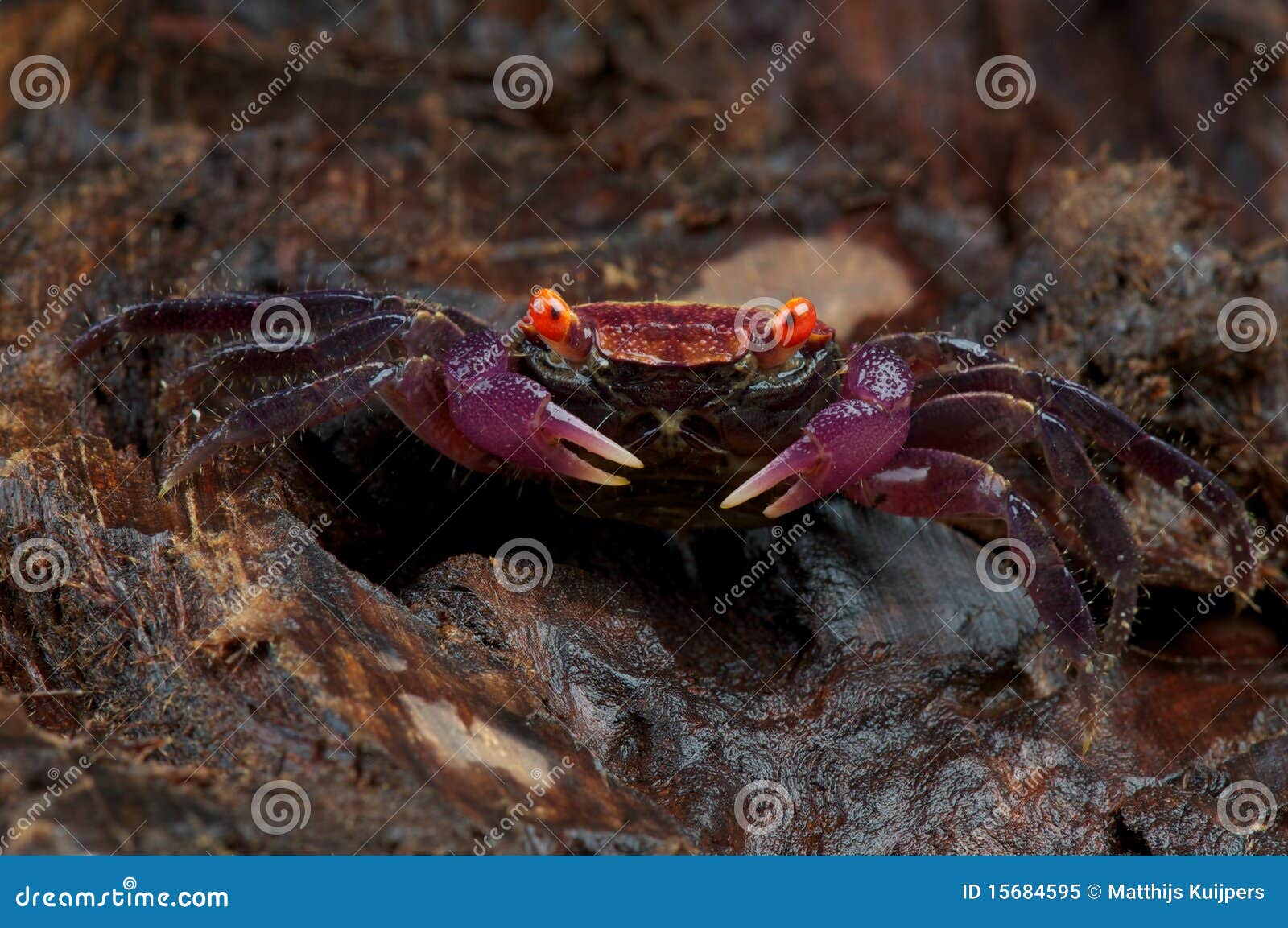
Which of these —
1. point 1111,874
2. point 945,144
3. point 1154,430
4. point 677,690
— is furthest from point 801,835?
point 945,144

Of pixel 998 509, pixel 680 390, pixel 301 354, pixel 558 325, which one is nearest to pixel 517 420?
pixel 558 325

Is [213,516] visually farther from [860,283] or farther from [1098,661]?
Answer: [860,283]

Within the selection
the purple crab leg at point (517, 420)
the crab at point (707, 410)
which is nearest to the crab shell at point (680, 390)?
the crab at point (707, 410)

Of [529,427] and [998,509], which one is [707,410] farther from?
[998,509]

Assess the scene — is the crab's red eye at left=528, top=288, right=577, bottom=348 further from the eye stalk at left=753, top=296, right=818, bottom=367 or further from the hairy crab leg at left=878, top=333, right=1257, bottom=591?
the hairy crab leg at left=878, top=333, right=1257, bottom=591

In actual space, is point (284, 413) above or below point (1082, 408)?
below
